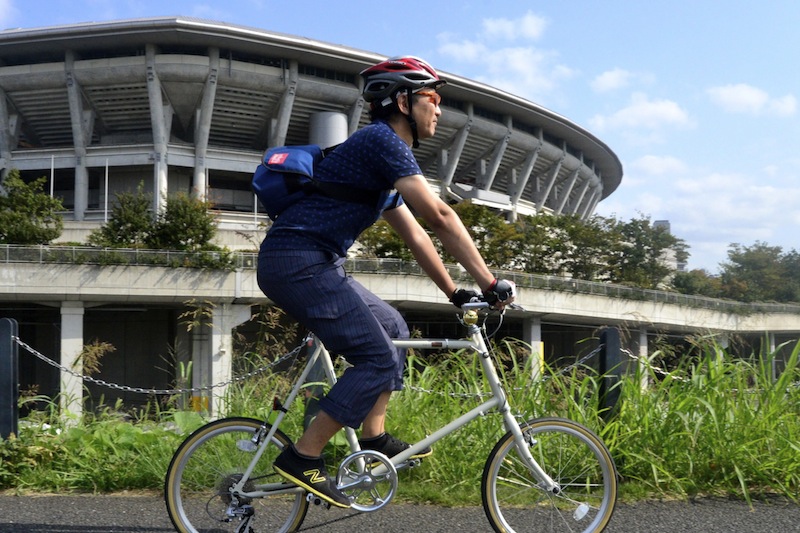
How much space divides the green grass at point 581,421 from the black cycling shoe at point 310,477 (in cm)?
105

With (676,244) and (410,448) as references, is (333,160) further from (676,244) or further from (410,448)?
(676,244)

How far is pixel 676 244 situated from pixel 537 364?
40.2m

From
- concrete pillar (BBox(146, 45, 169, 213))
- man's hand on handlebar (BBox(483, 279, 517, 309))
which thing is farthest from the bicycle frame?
concrete pillar (BBox(146, 45, 169, 213))

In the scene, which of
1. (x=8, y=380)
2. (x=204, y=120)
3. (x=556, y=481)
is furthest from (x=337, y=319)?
(x=204, y=120)

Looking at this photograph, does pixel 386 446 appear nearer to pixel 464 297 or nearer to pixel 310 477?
pixel 310 477

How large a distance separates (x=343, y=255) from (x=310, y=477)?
0.88 meters

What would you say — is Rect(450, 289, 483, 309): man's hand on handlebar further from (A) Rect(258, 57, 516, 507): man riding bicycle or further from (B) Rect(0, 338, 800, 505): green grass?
(B) Rect(0, 338, 800, 505): green grass

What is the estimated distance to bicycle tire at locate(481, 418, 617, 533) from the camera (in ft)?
9.62

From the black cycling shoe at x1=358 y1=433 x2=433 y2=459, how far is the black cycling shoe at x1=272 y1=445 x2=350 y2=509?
226 mm

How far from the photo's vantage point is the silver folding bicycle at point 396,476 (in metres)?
2.93

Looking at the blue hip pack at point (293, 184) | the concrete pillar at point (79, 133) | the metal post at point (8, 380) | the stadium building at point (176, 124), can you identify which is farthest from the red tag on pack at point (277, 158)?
the concrete pillar at point (79, 133)

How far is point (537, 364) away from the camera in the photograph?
183 inches

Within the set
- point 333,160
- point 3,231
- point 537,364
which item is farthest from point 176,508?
point 3,231

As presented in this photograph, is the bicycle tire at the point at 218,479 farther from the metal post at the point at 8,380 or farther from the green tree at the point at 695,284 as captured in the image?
the green tree at the point at 695,284
